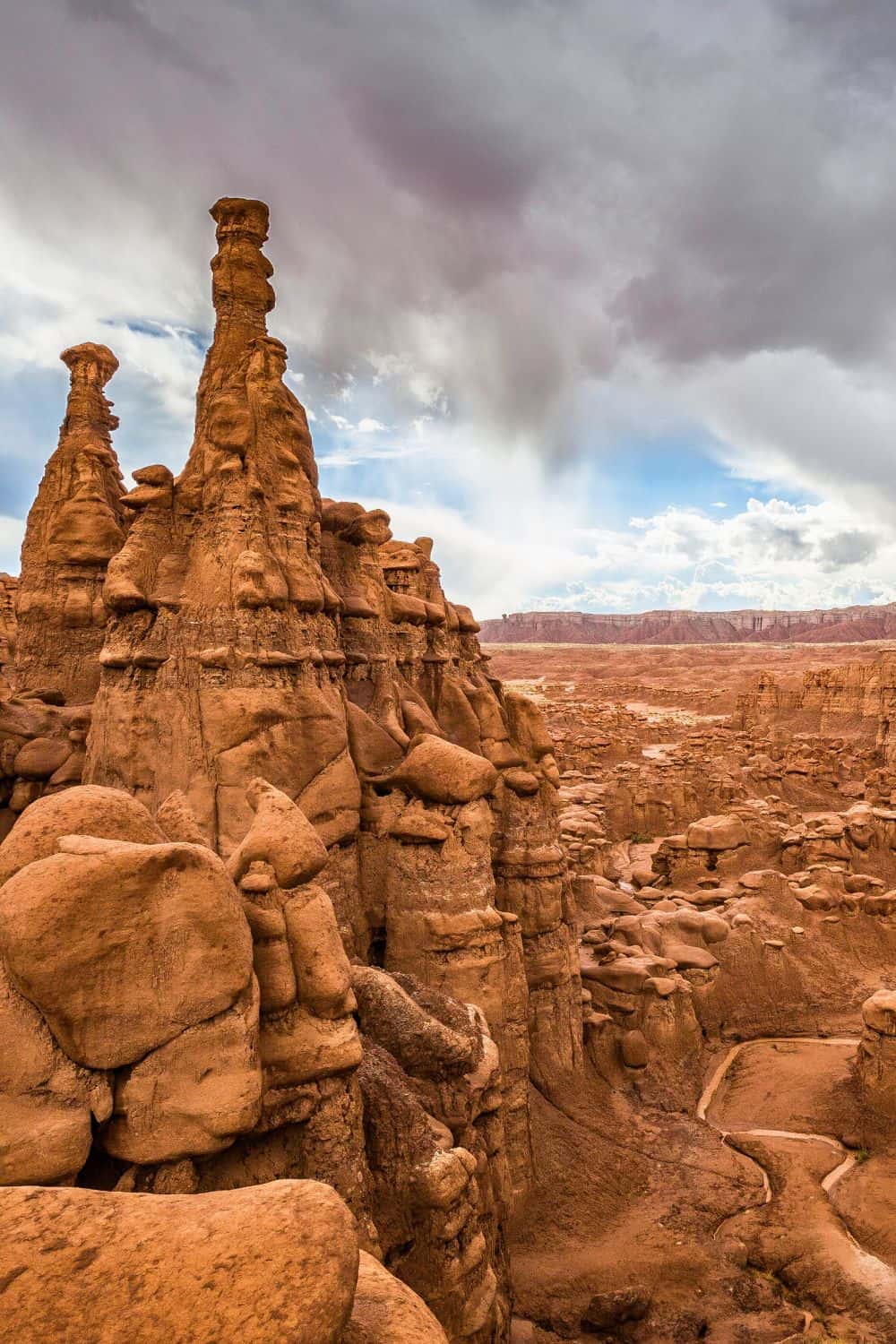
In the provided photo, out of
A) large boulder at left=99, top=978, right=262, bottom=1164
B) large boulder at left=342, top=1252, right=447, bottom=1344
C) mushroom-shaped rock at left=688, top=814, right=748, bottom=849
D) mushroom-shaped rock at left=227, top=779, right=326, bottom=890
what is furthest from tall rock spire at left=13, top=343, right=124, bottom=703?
mushroom-shaped rock at left=688, top=814, right=748, bottom=849

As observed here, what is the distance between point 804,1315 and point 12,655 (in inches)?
557

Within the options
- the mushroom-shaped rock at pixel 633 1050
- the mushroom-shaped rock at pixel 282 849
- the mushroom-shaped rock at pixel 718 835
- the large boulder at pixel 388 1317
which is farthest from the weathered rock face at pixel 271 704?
the mushroom-shaped rock at pixel 718 835

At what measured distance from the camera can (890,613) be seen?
150375mm

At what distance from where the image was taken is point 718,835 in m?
23.1

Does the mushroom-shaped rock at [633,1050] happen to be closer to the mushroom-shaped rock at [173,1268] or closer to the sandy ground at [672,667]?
the mushroom-shaped rock at [173,1268]

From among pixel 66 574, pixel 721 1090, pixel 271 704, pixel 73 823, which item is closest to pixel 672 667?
pixel 721 1090

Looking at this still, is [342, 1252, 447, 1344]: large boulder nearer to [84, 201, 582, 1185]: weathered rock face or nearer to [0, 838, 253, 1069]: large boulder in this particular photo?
[0, 838, 253, 1069]: large boulder

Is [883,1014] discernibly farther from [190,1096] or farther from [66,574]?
[66,574]

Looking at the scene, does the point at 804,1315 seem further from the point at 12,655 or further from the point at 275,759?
the point at 12,655

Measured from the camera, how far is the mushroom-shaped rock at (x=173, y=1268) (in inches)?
105

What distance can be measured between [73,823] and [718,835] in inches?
842

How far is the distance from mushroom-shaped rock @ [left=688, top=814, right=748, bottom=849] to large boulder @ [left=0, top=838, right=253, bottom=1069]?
815 inches

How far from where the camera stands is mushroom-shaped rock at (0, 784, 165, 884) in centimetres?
473

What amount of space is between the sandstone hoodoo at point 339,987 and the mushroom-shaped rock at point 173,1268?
0.04 ft
